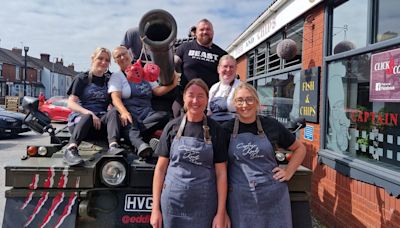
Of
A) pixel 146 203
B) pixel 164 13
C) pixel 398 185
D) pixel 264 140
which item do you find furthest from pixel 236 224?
pixel 398 185

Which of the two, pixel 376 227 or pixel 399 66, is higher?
pixel 399 66

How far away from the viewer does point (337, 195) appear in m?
5.01

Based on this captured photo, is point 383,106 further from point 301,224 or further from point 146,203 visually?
point 146,203

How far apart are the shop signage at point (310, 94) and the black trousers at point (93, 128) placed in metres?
3.26

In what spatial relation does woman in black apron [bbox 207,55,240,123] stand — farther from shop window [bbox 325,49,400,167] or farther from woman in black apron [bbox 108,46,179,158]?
shop window [bbox 325,49,400,167]

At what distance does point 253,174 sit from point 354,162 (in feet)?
7.69

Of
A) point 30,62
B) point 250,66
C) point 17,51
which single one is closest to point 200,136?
point 250,66

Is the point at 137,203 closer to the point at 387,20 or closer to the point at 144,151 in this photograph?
the point at 144,151

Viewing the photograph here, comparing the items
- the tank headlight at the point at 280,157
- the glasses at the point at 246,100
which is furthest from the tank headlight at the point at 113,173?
the tank headlight at the point at 280,157

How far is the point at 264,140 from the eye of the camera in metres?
2.78

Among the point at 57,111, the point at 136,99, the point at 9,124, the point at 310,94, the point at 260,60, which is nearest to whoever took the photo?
the point at 136,99

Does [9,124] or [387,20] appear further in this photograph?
[9,124]

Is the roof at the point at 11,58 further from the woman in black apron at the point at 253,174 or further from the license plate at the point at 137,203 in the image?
the woman in black apron at the point at 253,174

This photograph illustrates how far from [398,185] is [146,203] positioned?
2391 mm
